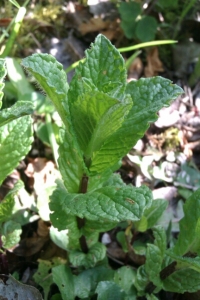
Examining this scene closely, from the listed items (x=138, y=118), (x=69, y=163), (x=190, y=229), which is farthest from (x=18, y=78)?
(x=190, y=229)

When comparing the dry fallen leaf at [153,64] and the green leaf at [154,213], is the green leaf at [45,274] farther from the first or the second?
the dry fallen leaf at [153,64]

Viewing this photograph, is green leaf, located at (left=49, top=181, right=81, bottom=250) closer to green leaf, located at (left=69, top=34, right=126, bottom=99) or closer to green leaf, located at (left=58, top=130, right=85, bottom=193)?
green leaf, located at (left=58, top=130, right=85, bottom=193)

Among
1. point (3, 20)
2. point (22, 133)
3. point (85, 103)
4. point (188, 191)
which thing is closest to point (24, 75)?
point (3, 20)

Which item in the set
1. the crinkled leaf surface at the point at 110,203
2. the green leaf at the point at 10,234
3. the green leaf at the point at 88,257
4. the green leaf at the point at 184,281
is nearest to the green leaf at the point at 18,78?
the green leaf at the point at 10,234

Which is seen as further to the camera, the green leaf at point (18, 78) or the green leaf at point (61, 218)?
the green leaf at point (18, 78)

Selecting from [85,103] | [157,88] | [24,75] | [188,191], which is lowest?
[188,191]

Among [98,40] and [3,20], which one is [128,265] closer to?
[98,40]

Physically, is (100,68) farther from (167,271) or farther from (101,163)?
(167,271)

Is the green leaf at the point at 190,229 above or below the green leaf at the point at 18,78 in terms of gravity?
below
